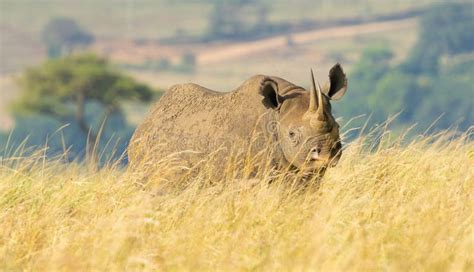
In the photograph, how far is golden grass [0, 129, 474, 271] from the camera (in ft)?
26.5

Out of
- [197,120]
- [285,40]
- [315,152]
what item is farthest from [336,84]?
[285,40]

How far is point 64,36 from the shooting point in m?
164

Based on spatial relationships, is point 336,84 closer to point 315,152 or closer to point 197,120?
point 315,152

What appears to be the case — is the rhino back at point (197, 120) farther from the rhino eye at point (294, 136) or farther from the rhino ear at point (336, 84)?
the rhino ear at point (336, 84)

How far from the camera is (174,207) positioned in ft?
32.2

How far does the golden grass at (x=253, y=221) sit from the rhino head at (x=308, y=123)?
0.25 m

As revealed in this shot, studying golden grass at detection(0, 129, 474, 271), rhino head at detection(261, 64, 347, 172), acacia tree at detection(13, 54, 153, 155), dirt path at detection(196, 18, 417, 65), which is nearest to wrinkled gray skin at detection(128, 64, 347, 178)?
rhino head at detection(261, 64, 347, 172)

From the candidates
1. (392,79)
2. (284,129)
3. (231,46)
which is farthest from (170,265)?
(231,46)

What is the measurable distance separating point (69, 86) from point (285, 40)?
89809 millimetres

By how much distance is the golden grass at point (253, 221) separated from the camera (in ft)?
26.5

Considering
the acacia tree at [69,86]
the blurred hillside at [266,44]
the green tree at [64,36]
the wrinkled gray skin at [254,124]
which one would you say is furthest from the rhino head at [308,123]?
the green tree at [64,36]

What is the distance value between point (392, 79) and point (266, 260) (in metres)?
113

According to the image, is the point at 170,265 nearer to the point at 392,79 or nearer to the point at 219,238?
the point at 219,238

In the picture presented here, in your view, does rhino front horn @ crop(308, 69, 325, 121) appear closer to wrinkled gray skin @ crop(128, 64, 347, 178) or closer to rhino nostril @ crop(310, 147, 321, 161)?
wrinkled gray skin @ crop(128, 64, 347, 178)
